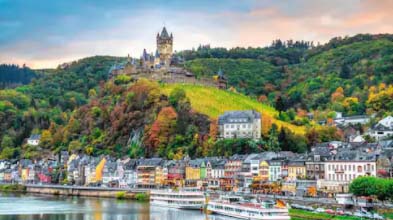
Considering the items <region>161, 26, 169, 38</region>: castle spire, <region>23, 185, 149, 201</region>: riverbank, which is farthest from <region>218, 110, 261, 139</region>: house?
<region>161, 26, 169, 38</region>: castle spire

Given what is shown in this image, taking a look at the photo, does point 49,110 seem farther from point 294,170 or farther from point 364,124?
point 294,170

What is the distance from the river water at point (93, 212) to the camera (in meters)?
57.0

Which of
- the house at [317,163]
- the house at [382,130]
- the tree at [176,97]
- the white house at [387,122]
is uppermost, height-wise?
the tree at [176,97]

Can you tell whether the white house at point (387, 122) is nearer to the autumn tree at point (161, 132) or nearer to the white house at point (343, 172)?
the white house at point (343, 172)

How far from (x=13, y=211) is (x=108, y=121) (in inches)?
1978

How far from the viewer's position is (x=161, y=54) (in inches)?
5271

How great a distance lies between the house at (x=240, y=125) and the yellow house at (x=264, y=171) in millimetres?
14726

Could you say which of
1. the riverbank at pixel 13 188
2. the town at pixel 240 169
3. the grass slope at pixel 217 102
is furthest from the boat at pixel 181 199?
the riverbank at pixel 13 188

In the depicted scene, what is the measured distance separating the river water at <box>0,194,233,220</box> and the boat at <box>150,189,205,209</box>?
1.52m

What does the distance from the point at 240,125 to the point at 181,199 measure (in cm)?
2803

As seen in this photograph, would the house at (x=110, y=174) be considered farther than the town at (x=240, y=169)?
Yes

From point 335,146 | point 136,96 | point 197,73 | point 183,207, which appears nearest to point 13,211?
point 183,207

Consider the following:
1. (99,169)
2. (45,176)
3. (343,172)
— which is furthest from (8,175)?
(343,172)

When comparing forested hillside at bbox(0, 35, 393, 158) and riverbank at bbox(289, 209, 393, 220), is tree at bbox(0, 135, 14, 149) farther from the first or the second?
riverbank at bbox(289, 209, 393, 220)
